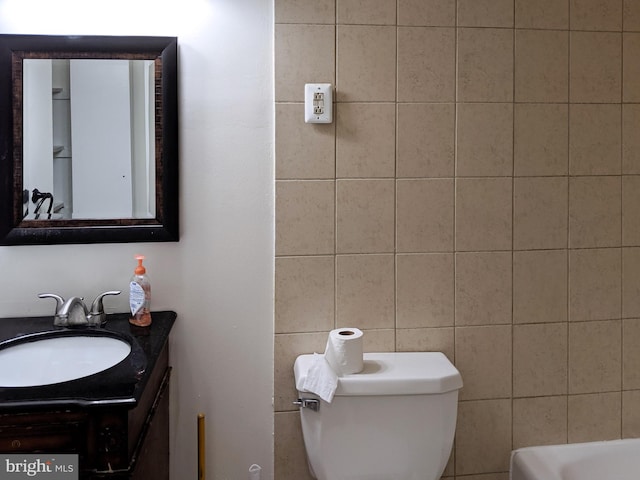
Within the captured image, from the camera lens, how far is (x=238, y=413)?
1667 millimetres

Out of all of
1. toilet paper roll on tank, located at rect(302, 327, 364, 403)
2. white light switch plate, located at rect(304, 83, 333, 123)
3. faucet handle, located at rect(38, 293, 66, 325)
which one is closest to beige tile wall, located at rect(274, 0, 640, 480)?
white light switch plate, located at rect(304, 83, 333, 123)

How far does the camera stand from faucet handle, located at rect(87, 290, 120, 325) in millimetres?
1491

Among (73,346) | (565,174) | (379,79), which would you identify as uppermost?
(379,79)

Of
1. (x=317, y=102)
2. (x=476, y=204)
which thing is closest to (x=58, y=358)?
(x=317, y=102)

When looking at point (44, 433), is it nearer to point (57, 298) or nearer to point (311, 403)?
point (57, 298)

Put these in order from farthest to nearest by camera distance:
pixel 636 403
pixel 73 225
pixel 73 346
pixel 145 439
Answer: pixel 636 403 → pixel 73 225 → pixel 73 346 → pixel 145 439

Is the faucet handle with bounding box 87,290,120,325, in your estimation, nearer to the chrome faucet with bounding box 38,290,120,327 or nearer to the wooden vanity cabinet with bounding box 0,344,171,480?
the chrome faucet with bounding box 38,290,120,327

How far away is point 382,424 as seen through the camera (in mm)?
1443

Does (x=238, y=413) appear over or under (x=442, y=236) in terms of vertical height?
under

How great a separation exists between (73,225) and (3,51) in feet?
1.73

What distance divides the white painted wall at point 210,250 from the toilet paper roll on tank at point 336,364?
265mm

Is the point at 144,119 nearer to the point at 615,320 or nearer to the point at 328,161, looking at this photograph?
the point at 328,161

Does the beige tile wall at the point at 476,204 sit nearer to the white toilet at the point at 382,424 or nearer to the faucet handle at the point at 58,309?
the white toilet at the point at 382,424

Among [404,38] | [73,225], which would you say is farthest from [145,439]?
[404,38]
